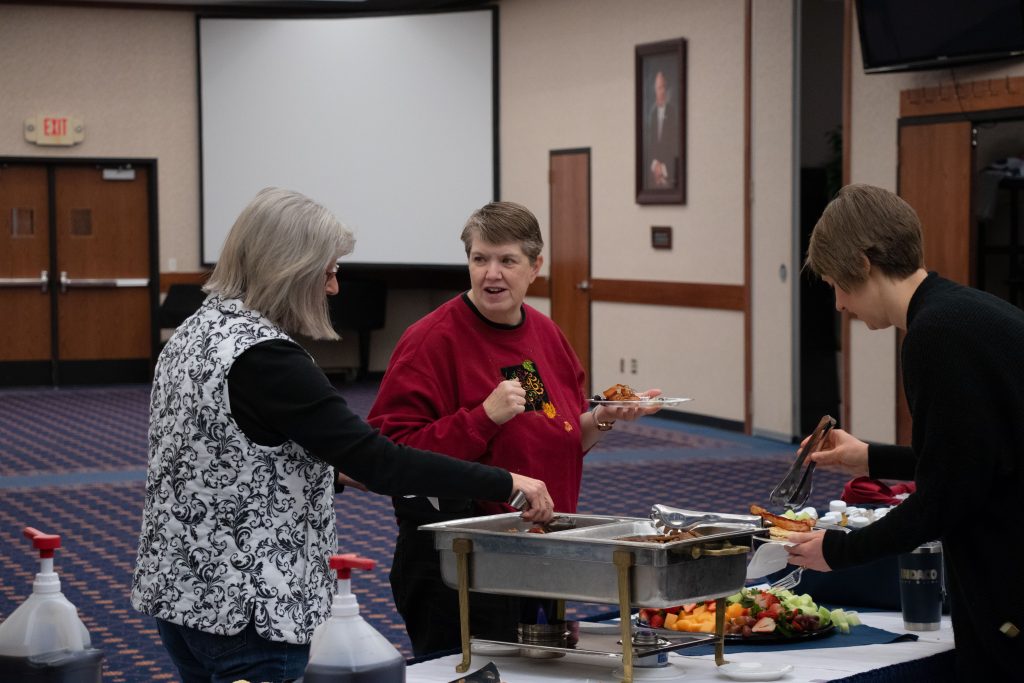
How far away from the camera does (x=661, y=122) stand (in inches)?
486

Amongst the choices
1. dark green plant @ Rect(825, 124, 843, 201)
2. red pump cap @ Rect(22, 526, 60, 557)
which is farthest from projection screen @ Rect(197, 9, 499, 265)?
red pump cap @ Rect(22, 526, 60, 557)

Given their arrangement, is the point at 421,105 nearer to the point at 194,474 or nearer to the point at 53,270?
the point at 53,270

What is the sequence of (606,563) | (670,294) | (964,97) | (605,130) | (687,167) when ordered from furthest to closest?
(605,130)
(670,294)
(687,167)
(964,97)
(606,563)

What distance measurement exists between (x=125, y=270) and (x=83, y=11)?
9.02ft

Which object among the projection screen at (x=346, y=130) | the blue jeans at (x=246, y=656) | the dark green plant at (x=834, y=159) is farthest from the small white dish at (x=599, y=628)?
the projection screen at (x=346, y=130)

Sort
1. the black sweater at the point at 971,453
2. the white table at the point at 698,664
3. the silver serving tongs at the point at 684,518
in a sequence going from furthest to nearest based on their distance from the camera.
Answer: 1. the silver serving tongs at the point at 684,518
2. the white table at the point at 698,664
3. the black sweater at the point at 971,453

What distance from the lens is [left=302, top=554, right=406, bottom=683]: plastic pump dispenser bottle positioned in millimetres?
1893

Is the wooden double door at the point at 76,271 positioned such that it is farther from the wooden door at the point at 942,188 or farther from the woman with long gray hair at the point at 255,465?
the woman with long gray hair at the point at 255,465

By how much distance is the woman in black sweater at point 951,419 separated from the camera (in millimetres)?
2410

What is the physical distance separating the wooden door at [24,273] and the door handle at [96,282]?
162mm

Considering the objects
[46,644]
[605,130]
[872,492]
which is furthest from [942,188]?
Answer: [46,644]

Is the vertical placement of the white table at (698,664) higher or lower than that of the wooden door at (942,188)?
lower

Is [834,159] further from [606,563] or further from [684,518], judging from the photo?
[606,563]

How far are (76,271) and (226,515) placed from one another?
13.6m
